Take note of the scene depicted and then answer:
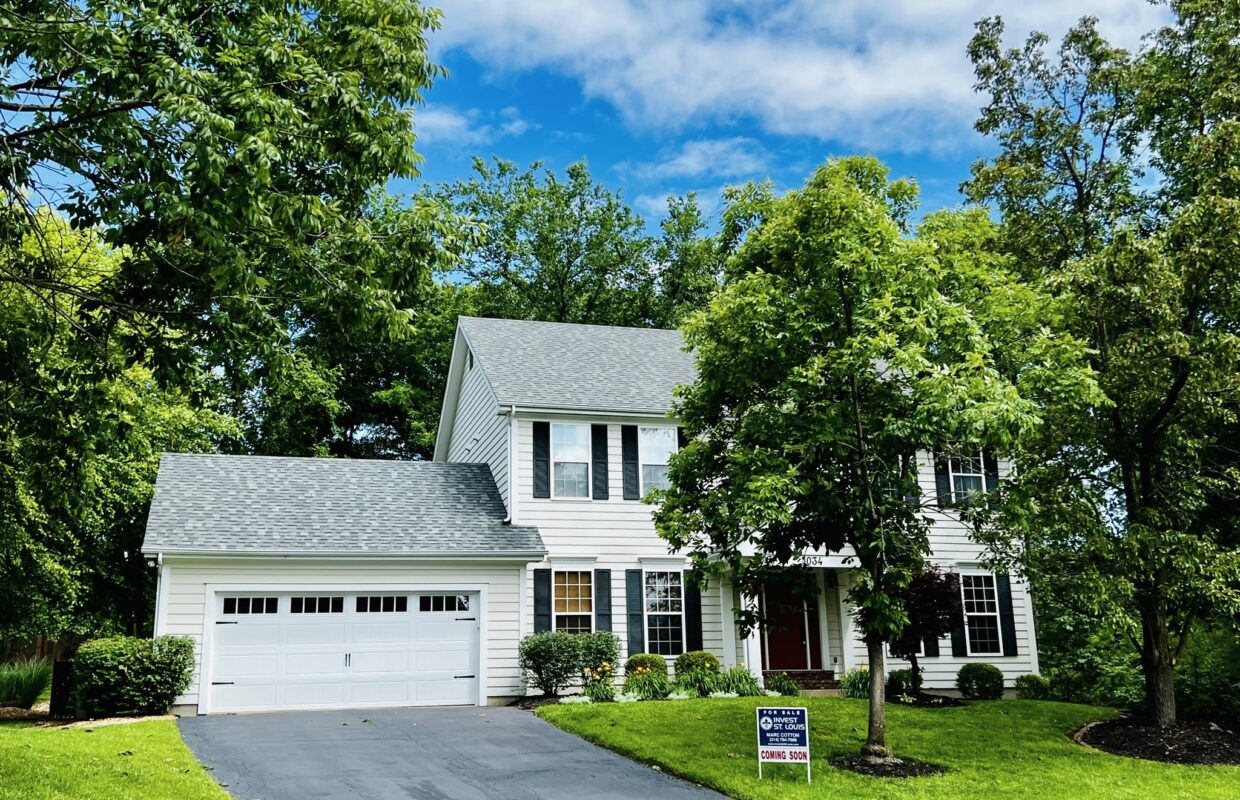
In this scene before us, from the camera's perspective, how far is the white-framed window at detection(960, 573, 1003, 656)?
821 inches

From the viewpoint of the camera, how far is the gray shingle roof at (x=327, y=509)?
17172 mm

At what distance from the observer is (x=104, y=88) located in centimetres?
721

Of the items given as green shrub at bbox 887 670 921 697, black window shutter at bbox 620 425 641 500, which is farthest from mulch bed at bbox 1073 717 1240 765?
black window shutter at bbox 620 425 641 500

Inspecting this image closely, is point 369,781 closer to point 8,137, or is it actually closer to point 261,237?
point 261,237

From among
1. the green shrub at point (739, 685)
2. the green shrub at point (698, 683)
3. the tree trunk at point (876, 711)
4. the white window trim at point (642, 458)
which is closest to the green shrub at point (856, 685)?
the green shrub at point (739, 685)

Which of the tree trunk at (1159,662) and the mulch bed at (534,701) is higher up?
the tree trunk at (1159,662)

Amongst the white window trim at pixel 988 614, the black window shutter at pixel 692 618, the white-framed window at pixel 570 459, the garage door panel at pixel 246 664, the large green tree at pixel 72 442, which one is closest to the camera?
the large green tree at pixel 72 442

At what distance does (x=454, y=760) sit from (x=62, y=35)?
347 inches

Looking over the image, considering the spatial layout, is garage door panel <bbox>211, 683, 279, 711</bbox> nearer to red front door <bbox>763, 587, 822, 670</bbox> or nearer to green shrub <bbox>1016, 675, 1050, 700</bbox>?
red front door <bbox>763, 587, 822, 670</bbox>

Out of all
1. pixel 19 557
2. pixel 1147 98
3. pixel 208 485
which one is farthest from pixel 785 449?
pixel 19 557

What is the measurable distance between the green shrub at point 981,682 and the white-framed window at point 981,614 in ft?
3.34

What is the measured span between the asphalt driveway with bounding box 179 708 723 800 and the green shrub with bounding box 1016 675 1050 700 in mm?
10800

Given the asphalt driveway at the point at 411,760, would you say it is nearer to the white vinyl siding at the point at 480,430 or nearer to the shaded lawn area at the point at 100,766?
the shaded lawn area at the point at 100,766

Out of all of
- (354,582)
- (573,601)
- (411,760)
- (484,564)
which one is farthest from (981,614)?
(411,760)
